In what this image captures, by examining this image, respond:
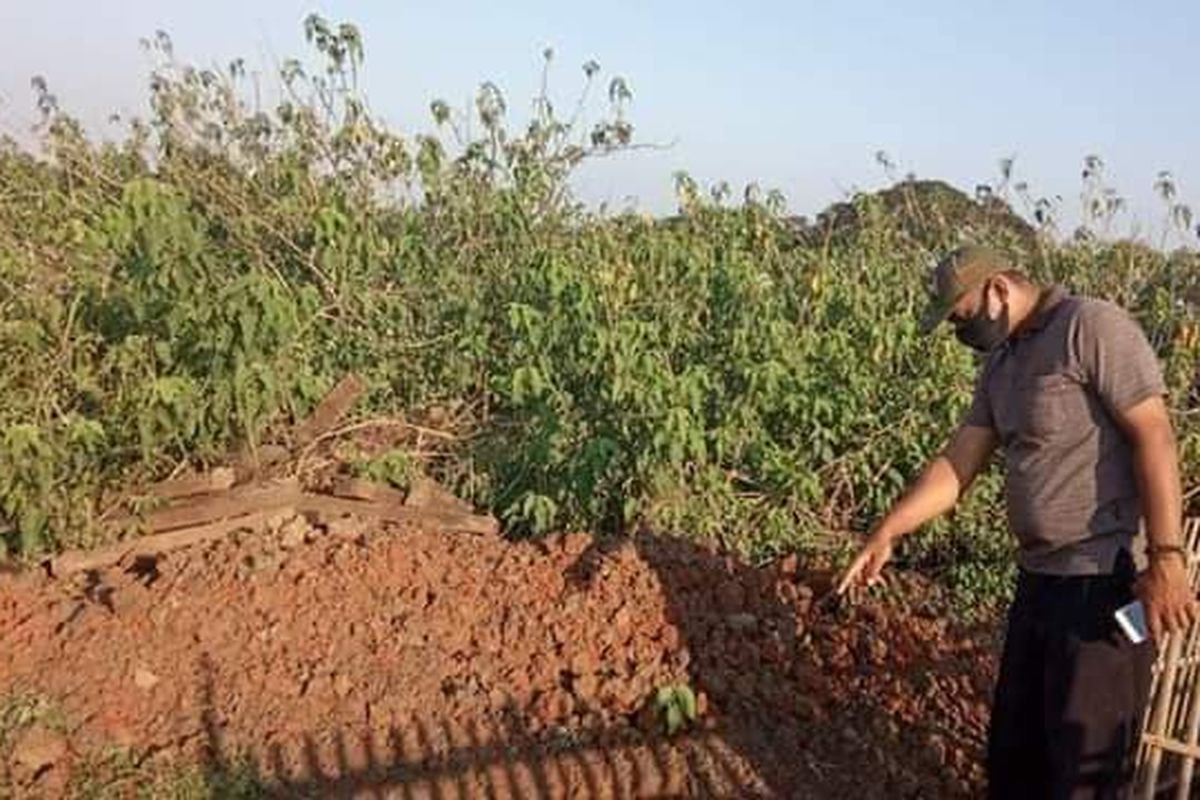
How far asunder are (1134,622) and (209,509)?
10.8ft

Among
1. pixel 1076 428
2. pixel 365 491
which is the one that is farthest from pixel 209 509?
pixel 1076 428

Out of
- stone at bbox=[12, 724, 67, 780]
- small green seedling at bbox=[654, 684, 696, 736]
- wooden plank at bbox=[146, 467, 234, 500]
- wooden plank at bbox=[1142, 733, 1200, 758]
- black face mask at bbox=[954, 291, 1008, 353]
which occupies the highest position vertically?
black face mask at bbox=[954, 291, 1008, 353]

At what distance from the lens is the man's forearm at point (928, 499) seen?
3697mm

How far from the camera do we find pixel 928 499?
12.2 feet

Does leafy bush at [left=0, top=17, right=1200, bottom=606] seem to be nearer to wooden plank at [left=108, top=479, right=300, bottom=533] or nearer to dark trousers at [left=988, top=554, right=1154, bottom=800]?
wooden plank at [left=108, top=479, right=300, bottom=533]

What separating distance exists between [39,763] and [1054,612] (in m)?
2.84

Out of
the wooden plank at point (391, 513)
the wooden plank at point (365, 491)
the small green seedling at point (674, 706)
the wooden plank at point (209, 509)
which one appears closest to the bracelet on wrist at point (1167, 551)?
the small green seedling at point (674, 706)

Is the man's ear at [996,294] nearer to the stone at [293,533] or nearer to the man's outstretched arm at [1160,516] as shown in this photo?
the man's outstretched arm at [1160,516]

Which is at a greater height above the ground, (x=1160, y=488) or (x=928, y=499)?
(x=1160, y=488)

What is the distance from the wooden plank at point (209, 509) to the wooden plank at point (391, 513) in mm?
113

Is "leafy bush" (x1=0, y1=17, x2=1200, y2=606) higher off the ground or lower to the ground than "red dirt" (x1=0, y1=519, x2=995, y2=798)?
higher

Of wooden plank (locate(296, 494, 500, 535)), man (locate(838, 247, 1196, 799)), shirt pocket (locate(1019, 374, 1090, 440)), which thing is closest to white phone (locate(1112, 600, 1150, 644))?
Answer: man (locate(838, 247, 1196, 799))

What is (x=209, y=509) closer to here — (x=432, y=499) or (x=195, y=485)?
(x=195, y=485)

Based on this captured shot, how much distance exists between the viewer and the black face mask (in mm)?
3416
